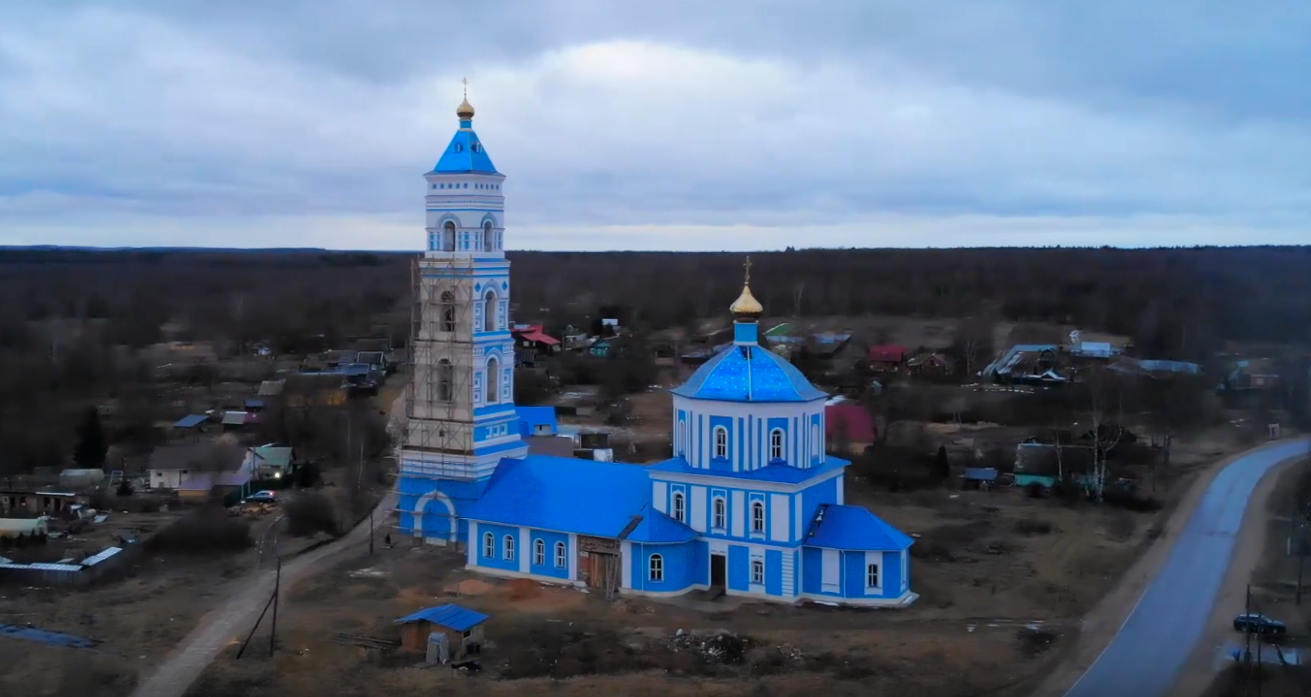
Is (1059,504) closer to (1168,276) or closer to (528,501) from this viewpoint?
(528,501)

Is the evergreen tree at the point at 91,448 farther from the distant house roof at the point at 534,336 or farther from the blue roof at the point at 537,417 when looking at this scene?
the distant house roof at the point at 534,336

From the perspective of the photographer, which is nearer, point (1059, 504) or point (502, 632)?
point (502, 632)

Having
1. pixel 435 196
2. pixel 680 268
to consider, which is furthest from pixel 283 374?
pixel 680 268

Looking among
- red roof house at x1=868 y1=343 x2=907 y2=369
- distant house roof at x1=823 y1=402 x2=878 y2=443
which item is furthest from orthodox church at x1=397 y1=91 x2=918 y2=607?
red roof house at x1=868 y1=343 x2=907 y2=369

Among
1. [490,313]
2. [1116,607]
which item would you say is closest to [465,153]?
[490,313]

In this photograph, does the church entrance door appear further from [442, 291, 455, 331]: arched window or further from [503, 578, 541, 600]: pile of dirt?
[442, 291, 455, 331]: arched window

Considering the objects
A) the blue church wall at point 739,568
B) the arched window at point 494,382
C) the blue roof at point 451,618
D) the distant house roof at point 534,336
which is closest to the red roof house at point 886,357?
the distant house roof at point 534,336
